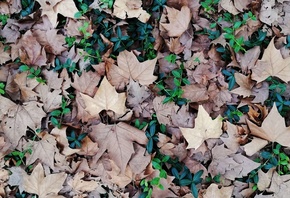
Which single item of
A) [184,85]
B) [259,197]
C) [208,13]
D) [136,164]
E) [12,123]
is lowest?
[259,197]

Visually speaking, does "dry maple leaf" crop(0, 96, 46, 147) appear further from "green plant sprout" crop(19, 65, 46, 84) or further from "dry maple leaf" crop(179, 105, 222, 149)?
"dry maple leaf" crop(179, 105, 222, 149)

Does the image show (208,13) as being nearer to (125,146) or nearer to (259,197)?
(125,146)

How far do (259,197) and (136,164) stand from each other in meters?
0.55

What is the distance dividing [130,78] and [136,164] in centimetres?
38

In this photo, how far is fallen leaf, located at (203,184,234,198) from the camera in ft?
5.24

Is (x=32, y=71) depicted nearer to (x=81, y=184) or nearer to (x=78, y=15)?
(x=78, y=15)

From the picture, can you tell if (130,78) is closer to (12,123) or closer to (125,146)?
(125,146)

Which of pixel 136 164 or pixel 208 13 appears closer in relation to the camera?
pixel 136 164

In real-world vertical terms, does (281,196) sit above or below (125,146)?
below

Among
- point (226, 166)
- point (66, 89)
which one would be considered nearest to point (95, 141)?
point (66, 89)

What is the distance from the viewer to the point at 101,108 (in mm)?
1631

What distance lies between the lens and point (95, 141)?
1.64m

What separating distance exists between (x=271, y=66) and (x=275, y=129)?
28 cm

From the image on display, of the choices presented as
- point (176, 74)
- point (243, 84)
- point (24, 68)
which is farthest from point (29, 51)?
point (243, 84)
